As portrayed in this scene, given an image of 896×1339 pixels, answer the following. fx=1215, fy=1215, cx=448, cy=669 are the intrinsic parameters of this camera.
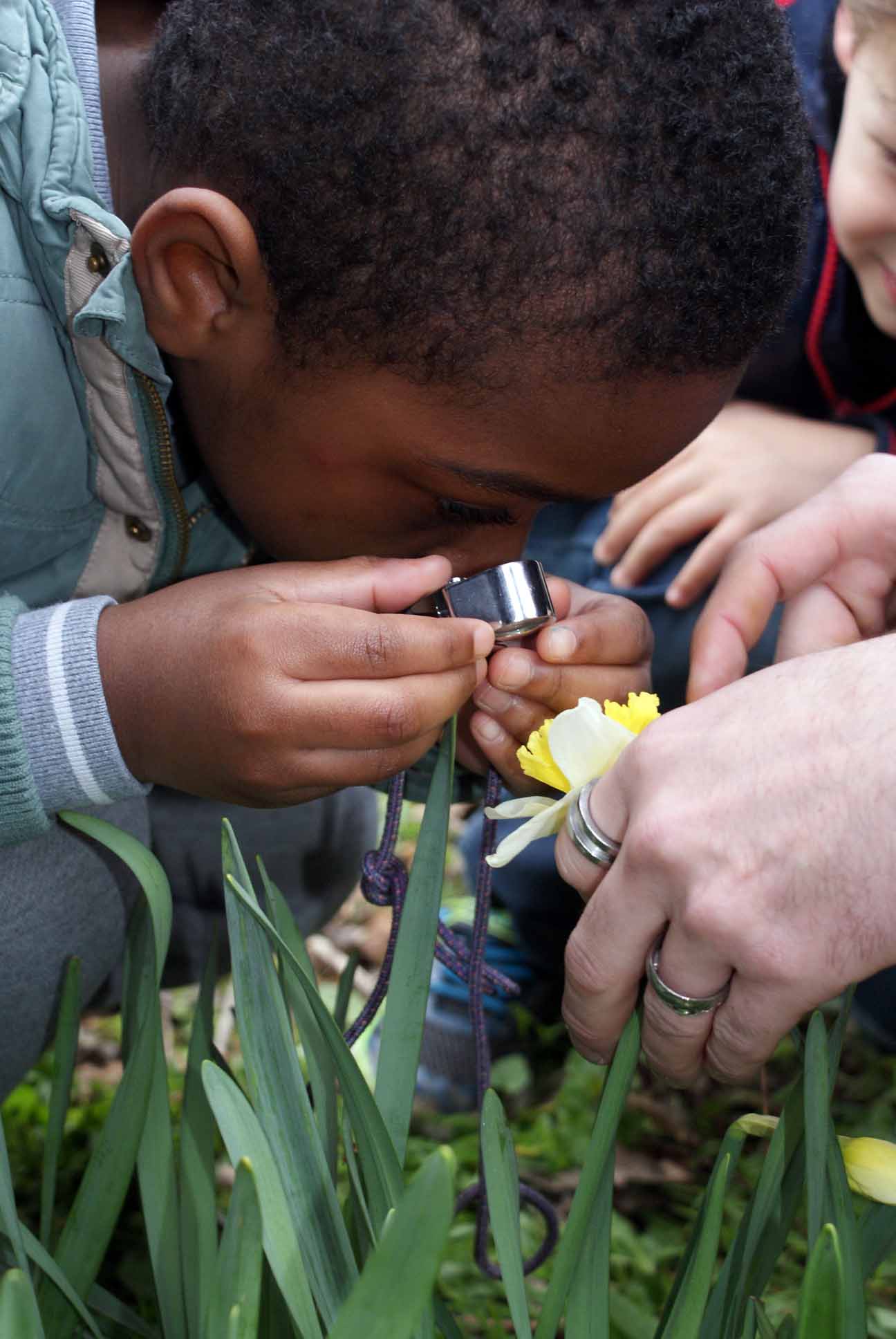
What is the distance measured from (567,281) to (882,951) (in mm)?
501

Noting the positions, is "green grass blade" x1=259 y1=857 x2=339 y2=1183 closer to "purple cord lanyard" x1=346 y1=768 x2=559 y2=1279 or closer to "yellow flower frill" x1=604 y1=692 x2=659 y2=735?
"purple cord lanyard" x1=346 y1=768 x2=559 y2=1279

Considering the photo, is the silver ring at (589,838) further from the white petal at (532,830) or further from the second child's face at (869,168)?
the second child's face at (869,168)

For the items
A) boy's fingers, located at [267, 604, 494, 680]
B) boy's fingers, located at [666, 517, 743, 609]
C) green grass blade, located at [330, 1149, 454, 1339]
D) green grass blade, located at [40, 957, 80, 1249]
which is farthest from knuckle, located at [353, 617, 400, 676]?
boy's fingers, located at [666, 517, 743, 609]

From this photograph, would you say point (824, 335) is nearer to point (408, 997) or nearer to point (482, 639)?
point (482, 639)

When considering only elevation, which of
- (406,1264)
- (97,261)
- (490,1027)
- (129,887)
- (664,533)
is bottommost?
(490,1027)

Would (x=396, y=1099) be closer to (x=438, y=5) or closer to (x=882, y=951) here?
(x=882, y=951)

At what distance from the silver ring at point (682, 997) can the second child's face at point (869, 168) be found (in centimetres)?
87

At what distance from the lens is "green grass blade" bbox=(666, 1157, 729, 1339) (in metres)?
0.69

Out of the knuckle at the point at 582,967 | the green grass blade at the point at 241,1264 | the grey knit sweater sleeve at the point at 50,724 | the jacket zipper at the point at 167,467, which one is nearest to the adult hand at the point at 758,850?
the knuckle at the point at 582,967

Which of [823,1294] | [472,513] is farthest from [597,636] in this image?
[823,1294]

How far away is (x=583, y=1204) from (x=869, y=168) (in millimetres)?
1064

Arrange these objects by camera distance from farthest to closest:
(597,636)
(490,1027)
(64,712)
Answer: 1. (490,1027)
2. (597,636)
3. (64,712)

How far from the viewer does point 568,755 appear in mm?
869

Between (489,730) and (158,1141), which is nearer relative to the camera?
(158,1141)
